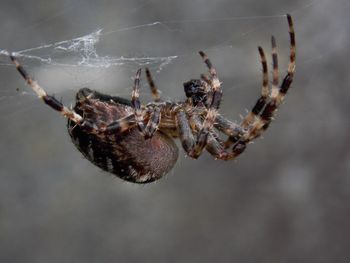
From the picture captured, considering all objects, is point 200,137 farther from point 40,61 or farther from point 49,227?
point 49,227

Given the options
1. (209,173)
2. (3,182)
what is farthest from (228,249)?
(3,182)

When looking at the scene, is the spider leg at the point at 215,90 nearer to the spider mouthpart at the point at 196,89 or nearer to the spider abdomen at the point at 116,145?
the spider mouthpart at the point at 196,89

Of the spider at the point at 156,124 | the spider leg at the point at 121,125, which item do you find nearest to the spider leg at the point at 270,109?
the spider at the point at 156,124

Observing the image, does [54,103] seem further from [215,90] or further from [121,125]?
[215,90]

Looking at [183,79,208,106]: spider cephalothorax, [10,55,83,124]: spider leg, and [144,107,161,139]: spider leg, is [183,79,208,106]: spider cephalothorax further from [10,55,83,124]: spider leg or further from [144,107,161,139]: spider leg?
[10,55,83,124]: spider leg

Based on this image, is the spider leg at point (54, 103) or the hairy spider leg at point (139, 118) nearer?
the spider leg at point (54, 103)

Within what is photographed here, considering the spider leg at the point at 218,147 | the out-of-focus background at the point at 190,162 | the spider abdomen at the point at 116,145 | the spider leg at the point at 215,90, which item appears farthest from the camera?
the out-of-focus background at the point at 190,162

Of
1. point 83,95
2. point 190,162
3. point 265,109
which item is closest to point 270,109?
point 265,109

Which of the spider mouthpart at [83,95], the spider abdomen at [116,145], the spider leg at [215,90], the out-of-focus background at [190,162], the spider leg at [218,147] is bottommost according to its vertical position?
the spider abdomen at [116,145]
